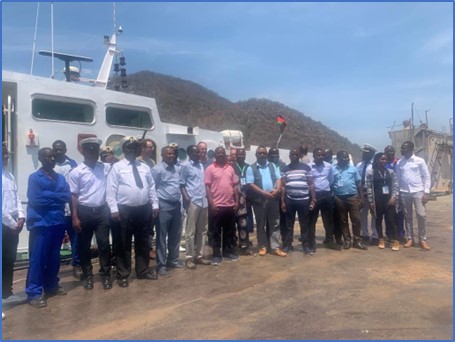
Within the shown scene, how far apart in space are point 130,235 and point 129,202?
460mm

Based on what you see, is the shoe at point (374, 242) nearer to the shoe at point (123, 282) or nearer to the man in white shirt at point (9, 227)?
the shoe at point (123, 282)

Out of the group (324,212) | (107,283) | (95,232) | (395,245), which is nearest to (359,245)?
(395,245)

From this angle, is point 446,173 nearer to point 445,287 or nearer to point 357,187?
point 357,187

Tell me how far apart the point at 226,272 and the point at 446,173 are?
63.4ft

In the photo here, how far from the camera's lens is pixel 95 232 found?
209 inches

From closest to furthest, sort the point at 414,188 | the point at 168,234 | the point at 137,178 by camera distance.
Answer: the point at 137,178 < the point at 168,234 < the point at 414,188

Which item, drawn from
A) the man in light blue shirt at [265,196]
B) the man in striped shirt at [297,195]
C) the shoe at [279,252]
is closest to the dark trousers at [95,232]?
the man in light blue shirt at [265,196]

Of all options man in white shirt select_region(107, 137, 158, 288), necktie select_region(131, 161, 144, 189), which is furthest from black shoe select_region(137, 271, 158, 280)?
necktie select_region(131, 161, 144, 189)

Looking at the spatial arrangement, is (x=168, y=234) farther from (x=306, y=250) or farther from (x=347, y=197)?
(x=347, y=197)

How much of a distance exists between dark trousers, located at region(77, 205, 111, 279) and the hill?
2532cm

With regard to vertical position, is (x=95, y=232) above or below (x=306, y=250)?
above

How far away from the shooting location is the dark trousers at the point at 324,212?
702 centimetres

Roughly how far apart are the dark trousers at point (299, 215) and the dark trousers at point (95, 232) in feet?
9.77

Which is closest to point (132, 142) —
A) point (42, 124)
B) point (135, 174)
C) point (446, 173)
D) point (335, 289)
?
point (135, 174)
